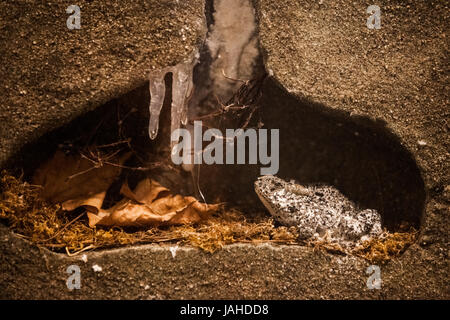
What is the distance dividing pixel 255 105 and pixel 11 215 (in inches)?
50.4

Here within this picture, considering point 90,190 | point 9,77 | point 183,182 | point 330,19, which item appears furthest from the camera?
point 183,182

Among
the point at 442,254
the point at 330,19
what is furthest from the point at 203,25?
the point at 442,254

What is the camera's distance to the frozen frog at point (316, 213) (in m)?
1.88

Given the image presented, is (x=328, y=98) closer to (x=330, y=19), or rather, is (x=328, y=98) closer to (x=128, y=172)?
(x=330, y=19)

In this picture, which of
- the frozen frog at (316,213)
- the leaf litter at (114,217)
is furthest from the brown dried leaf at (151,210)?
the frozen frog at (316,213)

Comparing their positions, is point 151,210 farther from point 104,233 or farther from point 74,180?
point 74,180

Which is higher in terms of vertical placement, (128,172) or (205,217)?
(128,172)

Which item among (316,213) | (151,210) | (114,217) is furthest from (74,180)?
(316,213)

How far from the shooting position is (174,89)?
6.02 ft

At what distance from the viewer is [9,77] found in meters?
1.71

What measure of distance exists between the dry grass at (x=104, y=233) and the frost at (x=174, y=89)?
48cm

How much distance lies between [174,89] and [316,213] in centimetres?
91

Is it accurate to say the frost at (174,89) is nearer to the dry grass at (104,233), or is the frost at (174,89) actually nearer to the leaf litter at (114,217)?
the leaf litter at (114,217)

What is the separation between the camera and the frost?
179 centimetres
